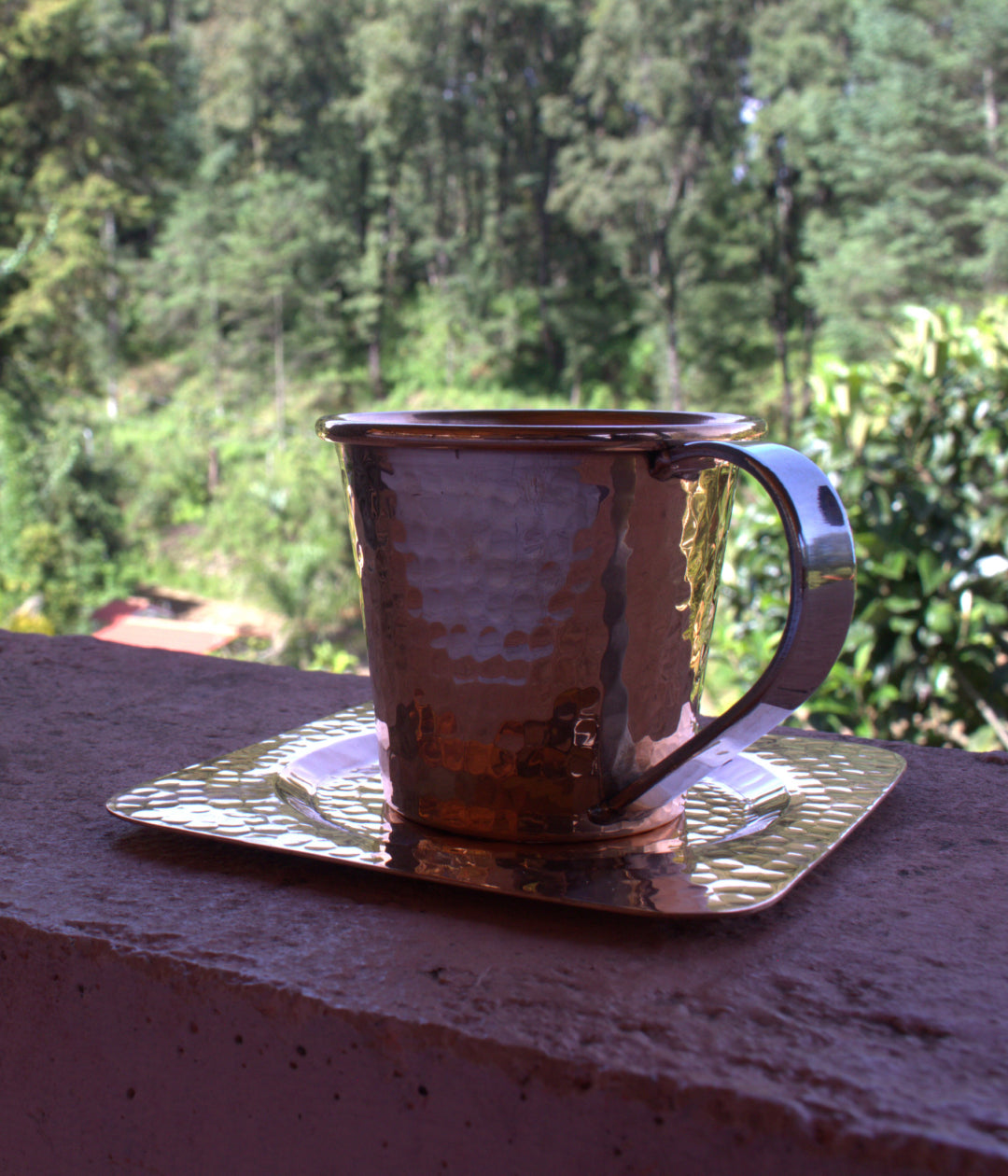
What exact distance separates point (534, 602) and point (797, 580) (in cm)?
11

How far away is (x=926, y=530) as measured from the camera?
193cm

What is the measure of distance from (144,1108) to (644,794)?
9.2 inches

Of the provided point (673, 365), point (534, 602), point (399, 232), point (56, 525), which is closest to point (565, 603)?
point (534, 602)

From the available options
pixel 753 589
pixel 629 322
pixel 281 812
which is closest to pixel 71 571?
pixel 629 322

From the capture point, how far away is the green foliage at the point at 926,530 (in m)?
1.80

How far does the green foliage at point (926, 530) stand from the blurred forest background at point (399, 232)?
607 cm

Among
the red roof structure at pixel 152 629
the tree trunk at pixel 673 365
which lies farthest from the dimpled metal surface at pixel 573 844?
the tree trunk at pixel 673 365

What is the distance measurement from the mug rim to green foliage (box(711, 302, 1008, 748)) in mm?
1393

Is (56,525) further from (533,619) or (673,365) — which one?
(533,619)

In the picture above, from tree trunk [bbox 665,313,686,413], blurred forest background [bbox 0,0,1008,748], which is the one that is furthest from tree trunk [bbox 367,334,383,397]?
tree trunk [bbox 665,313,686,413]

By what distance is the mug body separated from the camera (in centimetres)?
44

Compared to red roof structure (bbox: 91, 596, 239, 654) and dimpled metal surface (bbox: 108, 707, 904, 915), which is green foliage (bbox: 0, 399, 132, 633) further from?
dimpled metal surface (bbox: 108, 707, 904, 915)

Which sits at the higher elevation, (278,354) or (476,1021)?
(278,354)

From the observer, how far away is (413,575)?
1.54 ft
